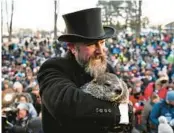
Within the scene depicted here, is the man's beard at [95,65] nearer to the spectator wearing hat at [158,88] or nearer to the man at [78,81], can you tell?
the man at [78,81]

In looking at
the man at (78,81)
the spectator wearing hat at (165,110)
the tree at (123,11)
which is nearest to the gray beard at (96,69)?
the man at (78,81)

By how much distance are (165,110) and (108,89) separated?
5.15 meters

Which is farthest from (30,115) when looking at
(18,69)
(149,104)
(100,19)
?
(18,69)

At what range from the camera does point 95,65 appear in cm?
174

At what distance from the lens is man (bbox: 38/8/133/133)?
5.39 ft

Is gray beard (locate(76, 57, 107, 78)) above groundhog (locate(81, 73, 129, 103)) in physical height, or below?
above

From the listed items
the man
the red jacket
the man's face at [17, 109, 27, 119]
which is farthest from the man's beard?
the red jacket

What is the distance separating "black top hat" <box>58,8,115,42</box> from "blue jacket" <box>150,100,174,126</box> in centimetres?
486

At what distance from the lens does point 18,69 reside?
63.3 ft

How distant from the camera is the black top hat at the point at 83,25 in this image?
5.90 feet

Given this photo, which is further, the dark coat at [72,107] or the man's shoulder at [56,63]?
the man's shoulder at [56,63]

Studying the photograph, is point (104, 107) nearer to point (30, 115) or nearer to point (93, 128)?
point (93, 128)

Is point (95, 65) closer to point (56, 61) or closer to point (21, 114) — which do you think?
point (56, 61)

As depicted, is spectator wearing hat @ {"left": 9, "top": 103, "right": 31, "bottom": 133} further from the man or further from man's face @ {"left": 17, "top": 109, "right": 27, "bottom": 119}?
the man
